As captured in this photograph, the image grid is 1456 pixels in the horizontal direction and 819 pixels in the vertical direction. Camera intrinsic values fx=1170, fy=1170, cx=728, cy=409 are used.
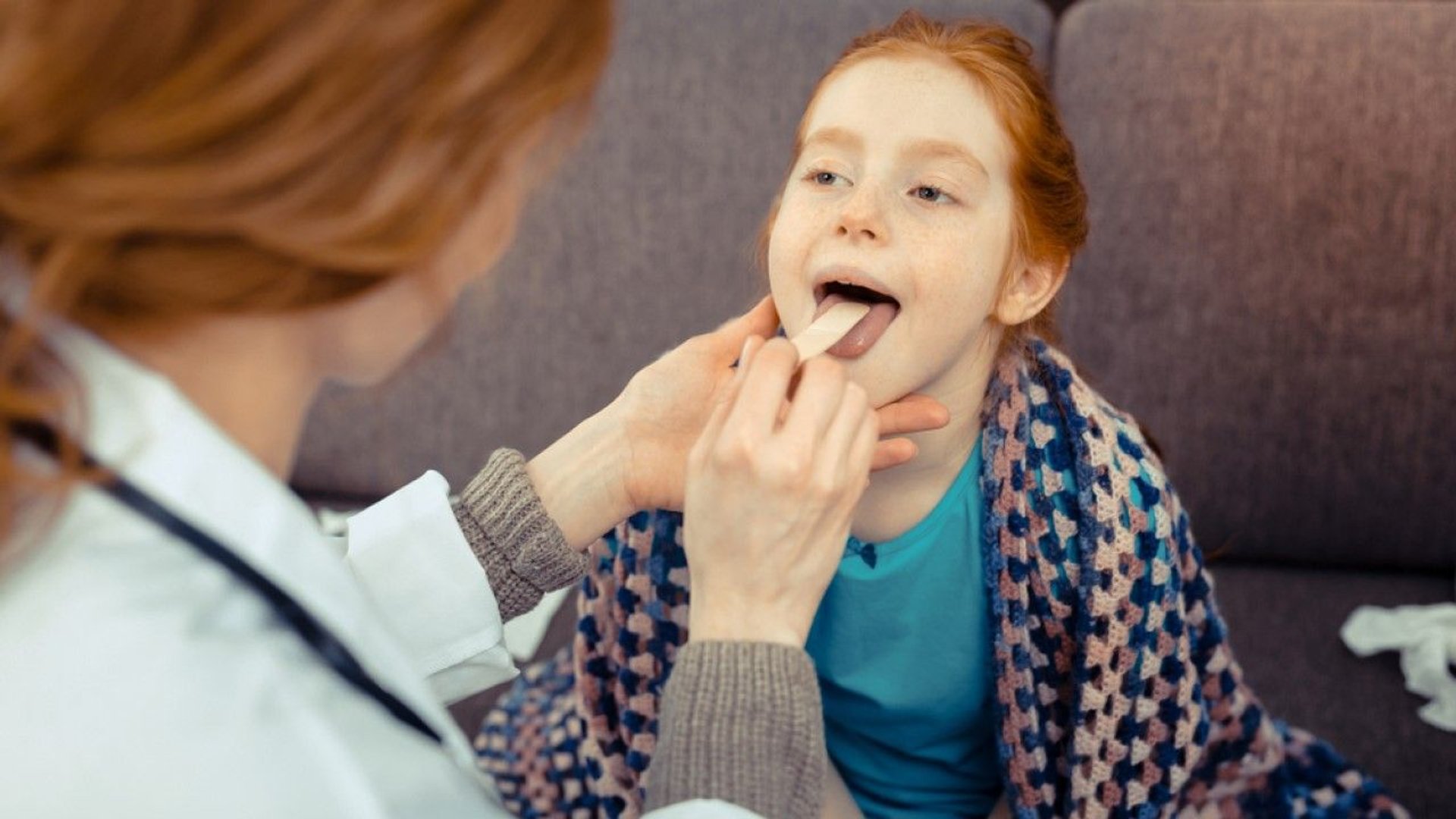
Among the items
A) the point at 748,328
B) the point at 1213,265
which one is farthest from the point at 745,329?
the point at 1213,265

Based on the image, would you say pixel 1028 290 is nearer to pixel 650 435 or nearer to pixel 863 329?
pixel 863 329

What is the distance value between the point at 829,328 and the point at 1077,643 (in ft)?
1.20

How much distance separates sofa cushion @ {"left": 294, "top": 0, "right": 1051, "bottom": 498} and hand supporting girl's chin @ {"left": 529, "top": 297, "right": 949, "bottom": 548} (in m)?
0.48

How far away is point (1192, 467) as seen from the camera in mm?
1457

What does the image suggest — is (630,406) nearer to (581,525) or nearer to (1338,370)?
(581,525)

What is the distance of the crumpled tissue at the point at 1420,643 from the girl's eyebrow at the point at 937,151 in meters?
0.84

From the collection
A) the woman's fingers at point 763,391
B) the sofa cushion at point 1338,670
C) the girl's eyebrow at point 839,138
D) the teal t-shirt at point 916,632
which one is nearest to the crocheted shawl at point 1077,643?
the teal t-shirt at point 916,632

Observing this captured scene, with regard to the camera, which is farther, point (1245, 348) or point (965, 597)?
point (1245, 348)

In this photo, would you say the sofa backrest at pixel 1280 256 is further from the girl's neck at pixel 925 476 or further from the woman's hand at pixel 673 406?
the woman's hand at pixel 673 406

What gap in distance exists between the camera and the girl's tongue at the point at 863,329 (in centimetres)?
90

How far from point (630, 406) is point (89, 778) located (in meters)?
0.54

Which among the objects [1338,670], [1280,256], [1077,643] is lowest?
[1338,670]

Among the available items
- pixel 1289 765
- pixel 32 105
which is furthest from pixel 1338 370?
pixel 32 105

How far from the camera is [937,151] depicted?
91 centimetres
